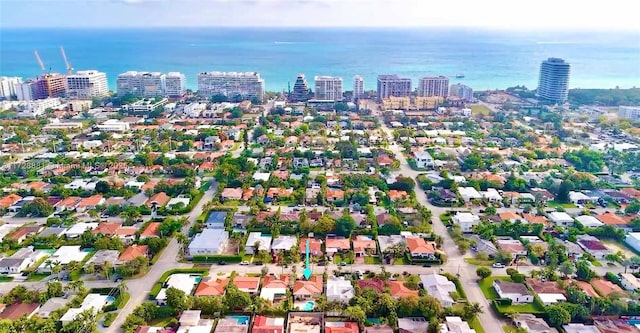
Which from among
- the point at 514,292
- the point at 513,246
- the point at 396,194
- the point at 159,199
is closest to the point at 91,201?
the point at 159,199

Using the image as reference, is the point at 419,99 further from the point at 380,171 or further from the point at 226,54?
the point at 226,54

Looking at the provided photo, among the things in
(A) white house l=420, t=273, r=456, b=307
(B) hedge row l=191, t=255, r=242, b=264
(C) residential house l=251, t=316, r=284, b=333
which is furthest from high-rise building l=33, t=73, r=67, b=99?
(A) white house l=420, t=273, r=456, b=307

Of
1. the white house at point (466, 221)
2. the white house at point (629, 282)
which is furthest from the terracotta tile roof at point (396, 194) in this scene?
the white house at point (629, 282)

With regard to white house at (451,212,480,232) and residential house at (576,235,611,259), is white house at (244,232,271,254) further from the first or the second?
residential house at (576,235,611,259)

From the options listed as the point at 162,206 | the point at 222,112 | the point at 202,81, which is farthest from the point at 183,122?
the point at 162,206

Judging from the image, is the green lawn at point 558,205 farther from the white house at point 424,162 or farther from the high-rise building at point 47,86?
the high-rise building at point 47,86

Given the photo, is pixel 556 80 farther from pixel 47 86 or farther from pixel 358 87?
pixel 47 86
